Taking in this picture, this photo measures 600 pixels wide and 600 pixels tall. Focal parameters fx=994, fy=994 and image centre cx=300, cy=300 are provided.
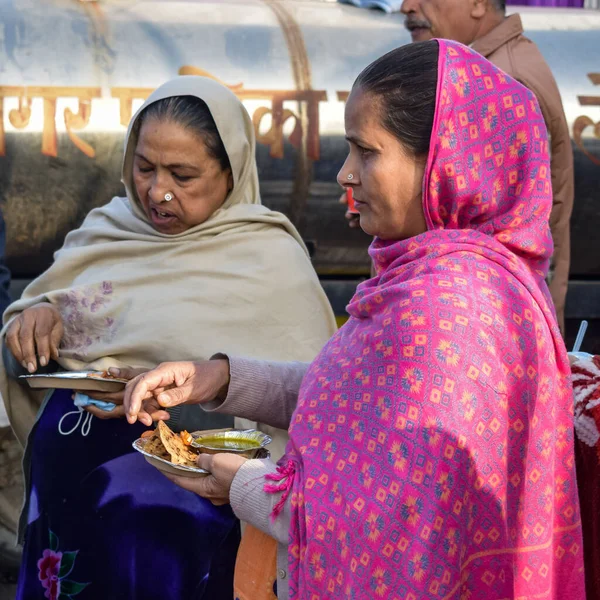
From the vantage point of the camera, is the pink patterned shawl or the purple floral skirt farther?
the purple floral skirt

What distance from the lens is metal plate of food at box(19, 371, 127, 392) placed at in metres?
2.55

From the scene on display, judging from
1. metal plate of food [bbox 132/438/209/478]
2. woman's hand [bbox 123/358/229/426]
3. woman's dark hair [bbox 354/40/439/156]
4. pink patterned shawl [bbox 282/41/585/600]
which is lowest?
metal plate of food [bbox 132/438/209/478]

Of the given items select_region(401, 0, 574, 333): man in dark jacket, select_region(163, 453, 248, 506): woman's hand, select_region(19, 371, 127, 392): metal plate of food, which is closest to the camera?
select_region(163, 453, 248, 506): woman's hand

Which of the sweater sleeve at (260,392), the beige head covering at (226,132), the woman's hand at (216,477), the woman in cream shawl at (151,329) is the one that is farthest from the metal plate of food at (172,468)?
the beige head covering at (226,132)

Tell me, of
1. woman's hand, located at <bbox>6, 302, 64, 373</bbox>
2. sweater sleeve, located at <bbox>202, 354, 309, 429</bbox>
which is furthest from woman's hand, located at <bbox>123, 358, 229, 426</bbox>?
woman's hand, located at <bbox>6, 302, 64, 373</bbox>

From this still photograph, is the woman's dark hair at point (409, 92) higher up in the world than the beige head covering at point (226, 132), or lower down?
higher up

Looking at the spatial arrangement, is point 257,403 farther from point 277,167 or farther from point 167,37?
point 167,37

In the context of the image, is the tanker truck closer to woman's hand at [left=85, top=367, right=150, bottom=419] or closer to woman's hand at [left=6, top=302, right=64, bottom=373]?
woman's hand at [left=6, top=302, right=64, bottom=373]

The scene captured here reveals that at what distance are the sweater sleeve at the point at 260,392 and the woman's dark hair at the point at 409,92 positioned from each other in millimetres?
721

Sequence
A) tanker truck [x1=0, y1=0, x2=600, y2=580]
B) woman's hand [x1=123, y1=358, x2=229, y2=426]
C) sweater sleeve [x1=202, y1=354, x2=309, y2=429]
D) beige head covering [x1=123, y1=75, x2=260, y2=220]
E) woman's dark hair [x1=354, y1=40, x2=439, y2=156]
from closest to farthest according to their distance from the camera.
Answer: woman's dark hair [x1=354, y1=40, x2=439, y2=156]
woman's hand [x1=123, y1=358, x2=229, y2=426]
sweater sleeve [x1=202, y1=354, x2=309, y2=429]
beige head covering [x1=123, y1=75, x2=260, y2=220]
tanker truck [x1=0, y1=0, x2=600, y2=580]

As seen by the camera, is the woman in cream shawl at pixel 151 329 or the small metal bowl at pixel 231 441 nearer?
the small metal bowl at pixel 231 441

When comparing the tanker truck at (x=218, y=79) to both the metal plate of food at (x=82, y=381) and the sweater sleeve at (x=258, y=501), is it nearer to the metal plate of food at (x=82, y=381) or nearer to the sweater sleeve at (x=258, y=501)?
the metal plate of food at (x=82, y=381)

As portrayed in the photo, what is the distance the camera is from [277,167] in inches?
180

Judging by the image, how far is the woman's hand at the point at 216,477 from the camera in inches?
79.8
